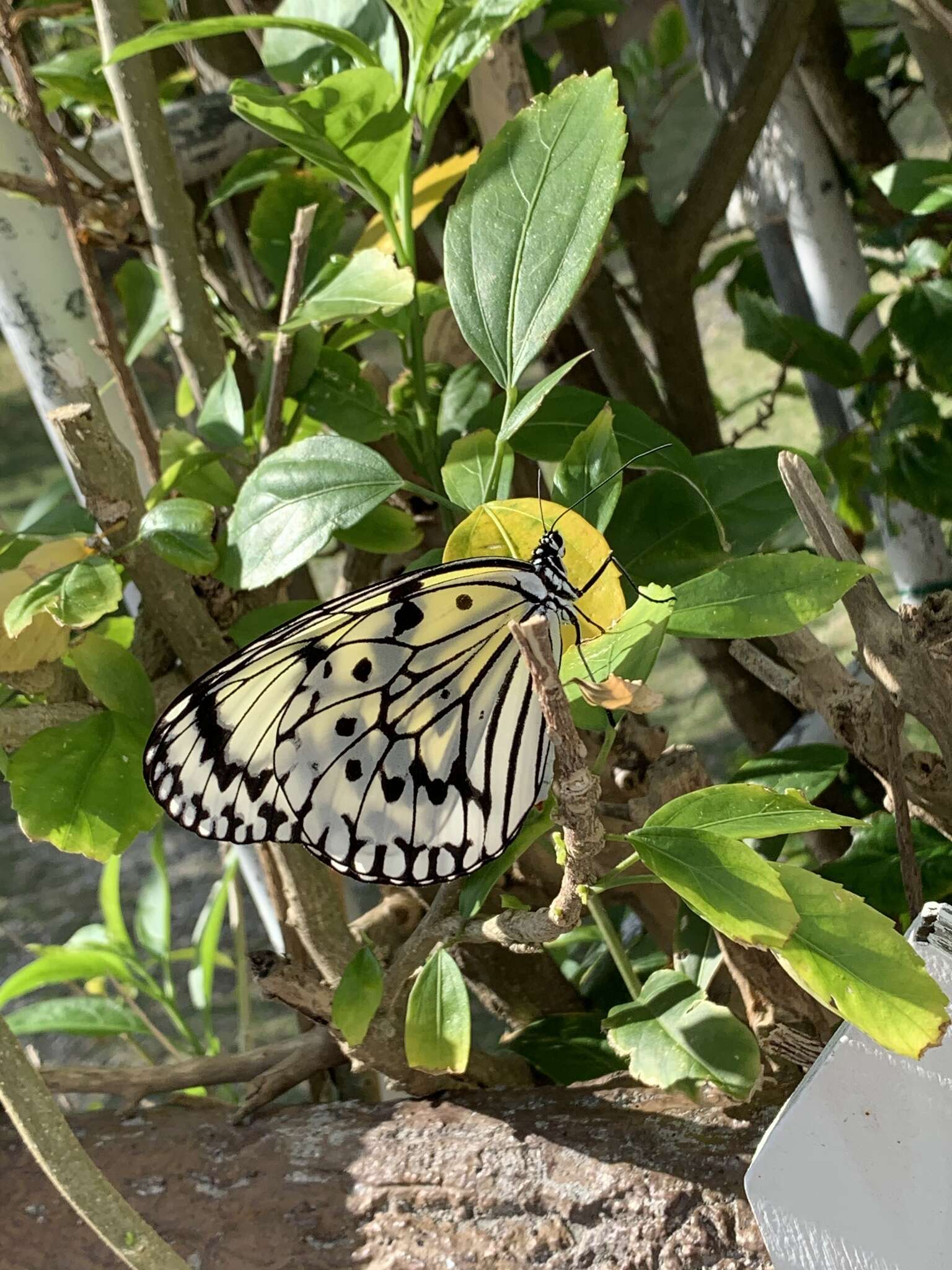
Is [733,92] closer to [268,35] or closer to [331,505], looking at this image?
[268,35]

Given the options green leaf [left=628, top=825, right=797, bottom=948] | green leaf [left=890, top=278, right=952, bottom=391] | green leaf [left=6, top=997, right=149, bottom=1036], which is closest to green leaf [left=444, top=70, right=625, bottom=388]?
green leaf [left=628, top=825, right=797, bottom=948]

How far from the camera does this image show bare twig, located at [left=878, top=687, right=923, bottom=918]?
21.5 inches

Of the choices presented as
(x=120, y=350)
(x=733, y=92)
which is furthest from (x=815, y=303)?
(x=120, y=350)

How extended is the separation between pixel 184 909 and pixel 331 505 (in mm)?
1382

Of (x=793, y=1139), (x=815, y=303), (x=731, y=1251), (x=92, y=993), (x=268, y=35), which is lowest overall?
(x=92, y=993)

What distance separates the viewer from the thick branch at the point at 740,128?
99 centimetres

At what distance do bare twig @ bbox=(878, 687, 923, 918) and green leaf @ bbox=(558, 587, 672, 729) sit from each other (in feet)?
0.51

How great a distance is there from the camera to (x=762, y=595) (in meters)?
0.45

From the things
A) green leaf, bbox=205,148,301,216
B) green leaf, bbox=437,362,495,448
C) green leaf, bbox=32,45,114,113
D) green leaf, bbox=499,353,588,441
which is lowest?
green leaf, bbox=437,362,495,448

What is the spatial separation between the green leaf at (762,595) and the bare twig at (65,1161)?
12.9 inches

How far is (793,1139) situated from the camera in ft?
1.40

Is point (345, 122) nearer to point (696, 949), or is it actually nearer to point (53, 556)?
point (53, 556)

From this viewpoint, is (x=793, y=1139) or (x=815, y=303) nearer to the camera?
(x=793, y=1139)

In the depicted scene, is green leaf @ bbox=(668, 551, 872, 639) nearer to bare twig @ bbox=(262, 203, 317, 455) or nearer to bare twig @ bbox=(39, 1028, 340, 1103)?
bare twig @ bbox=(262, 203, 317, 455)
